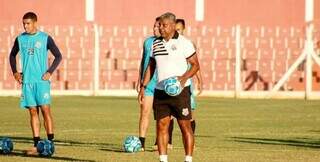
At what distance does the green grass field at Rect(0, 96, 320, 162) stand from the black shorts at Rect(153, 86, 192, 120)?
1598mm

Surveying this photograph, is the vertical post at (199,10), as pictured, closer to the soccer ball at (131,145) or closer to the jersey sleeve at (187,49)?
the soccer ball at (131,145)

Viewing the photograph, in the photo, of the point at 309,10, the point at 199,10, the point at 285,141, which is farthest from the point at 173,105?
the point at 309,10

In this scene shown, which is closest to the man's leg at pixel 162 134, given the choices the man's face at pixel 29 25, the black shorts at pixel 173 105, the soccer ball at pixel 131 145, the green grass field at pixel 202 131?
the black shorts at pixel 173 105

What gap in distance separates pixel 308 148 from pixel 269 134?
3620 millimetres

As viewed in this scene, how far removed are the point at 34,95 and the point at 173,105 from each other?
10.7 ft

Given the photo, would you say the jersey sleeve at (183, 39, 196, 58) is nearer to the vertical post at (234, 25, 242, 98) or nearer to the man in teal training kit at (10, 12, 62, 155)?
the man in teal training kit at (10, 12, 62, 155)

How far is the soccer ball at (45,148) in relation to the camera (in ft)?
53.3

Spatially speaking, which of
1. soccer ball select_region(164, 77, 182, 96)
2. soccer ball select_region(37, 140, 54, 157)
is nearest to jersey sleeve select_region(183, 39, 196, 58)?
soccer ball select_region(164, 77, 182, 96)

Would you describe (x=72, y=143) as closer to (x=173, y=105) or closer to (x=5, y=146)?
(x=5, y=146)

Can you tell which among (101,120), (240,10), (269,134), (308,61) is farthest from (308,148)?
(240,10)

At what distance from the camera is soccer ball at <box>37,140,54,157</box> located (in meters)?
16.2

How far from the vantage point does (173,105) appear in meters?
14.4

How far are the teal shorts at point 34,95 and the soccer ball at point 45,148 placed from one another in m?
0.85

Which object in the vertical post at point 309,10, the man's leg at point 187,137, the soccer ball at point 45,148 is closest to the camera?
the man's leg at point 187,137
